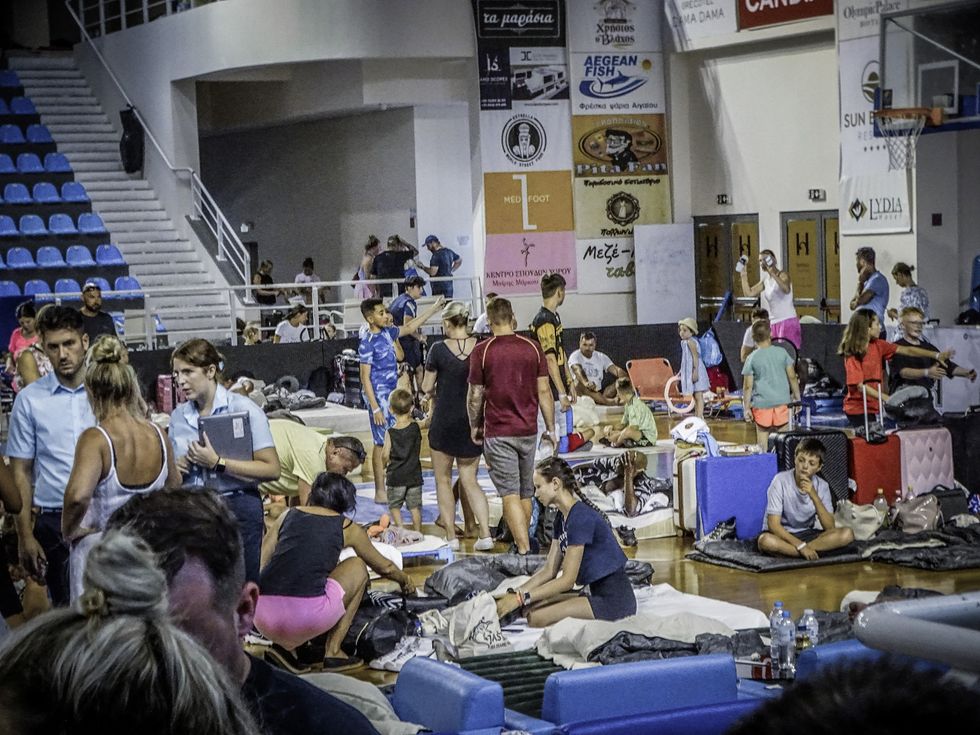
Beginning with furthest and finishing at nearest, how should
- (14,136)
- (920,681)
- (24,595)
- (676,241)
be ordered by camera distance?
(14,136) < (676,241) < (24,595) < (920,681)

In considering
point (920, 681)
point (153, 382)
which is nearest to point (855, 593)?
point (920, 681)

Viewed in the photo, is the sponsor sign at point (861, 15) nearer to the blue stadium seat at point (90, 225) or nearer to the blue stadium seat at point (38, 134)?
the blue stadium seat at point (90, 225)

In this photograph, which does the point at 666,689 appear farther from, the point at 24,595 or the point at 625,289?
the point at 625,289

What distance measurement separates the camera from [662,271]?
21.6 m

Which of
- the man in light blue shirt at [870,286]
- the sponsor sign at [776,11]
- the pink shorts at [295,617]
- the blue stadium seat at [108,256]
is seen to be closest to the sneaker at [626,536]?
the pink shorts at [295,617]

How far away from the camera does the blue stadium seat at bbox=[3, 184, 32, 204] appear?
23.0m

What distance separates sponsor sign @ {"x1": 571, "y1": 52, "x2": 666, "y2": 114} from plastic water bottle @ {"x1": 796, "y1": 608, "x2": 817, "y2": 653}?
48.5 feet

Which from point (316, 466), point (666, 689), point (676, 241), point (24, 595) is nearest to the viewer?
point (666, 689)

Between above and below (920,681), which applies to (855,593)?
below

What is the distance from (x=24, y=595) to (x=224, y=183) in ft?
70.6

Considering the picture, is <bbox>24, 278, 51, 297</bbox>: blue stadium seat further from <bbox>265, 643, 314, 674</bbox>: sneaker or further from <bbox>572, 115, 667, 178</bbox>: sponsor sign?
<bbox>265, 643, 314, 674</bbox>: sneaker

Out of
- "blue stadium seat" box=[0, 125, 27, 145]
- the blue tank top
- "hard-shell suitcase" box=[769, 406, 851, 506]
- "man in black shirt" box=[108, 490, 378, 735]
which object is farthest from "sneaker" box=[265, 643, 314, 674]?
"blue stadium seat" box=[0, 125, 27, 145]

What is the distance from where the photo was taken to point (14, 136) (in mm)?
24156

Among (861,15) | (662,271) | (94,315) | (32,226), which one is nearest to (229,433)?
(94,315)
